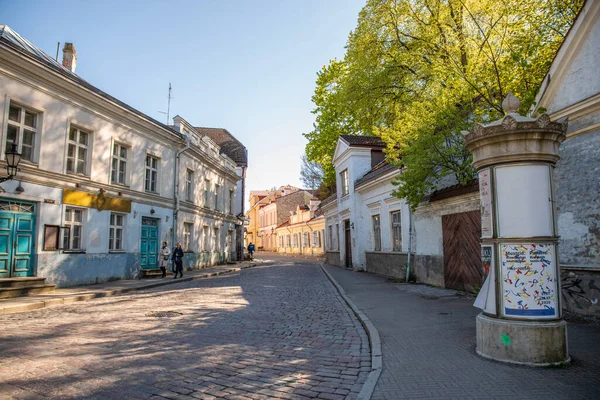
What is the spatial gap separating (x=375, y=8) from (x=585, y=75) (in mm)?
13503

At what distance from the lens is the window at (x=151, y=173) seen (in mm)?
20109

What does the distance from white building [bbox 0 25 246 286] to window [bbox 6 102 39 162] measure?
3cm

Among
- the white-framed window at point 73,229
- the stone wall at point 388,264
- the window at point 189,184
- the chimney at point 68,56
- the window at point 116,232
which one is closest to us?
the white-framed window at point 73,229

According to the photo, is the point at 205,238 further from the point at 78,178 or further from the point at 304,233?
the point at 304,233

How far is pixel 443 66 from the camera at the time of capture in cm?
1195

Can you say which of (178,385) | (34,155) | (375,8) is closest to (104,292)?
(34,155)

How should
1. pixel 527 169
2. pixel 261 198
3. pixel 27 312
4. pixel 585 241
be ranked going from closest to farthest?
1. pixel 527 169
2. pixel 585 241
3. pixel 27 312
4. pixel 261 198

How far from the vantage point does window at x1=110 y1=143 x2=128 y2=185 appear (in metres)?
17.5

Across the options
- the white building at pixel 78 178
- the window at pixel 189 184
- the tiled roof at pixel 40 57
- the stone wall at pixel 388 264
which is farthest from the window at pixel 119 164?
the stone wall at pixel 388 264

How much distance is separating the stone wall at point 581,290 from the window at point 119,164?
16010mm

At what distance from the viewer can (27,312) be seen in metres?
9.77

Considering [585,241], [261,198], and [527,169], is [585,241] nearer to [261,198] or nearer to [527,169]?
[527,169]

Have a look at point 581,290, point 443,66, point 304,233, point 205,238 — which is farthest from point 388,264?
point 304,233

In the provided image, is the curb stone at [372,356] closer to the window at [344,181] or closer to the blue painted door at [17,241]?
the blue painted door at [17,241]
